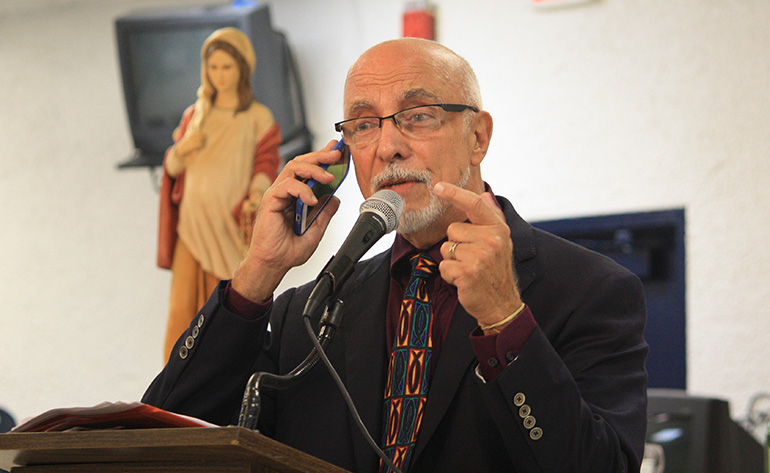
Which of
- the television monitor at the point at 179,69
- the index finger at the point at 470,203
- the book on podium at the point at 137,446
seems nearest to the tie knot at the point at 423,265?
the index finger at the point at 470,203

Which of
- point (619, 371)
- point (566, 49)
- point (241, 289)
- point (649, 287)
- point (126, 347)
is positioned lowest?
point (126, 347)

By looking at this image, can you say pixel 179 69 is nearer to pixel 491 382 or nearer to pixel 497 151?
pixel 497 151

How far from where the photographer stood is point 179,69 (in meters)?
4.77

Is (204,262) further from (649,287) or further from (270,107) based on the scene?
(649,287)

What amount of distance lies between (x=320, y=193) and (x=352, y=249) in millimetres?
438

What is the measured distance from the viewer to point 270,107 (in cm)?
455

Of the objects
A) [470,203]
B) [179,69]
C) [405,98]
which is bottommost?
[470,203]

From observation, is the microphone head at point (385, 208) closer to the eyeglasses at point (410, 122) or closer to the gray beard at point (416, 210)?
the gray beard at point (416, 210)

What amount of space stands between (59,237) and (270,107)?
1624 millimetres

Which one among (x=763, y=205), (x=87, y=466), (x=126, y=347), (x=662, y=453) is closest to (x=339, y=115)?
(x=126, y=347)

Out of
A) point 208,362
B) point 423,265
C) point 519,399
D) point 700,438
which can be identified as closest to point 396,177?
point 423,265

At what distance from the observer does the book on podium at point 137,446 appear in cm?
104

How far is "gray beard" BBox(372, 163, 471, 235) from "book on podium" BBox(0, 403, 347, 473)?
2.30ft

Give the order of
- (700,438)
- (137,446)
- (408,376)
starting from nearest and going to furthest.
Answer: (137,446) → (408,376) → (700,438)
